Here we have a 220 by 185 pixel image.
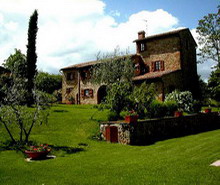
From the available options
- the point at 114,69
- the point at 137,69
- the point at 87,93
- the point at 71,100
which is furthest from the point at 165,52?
the point at 71,100

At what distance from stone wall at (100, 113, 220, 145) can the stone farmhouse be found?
794 centimetres

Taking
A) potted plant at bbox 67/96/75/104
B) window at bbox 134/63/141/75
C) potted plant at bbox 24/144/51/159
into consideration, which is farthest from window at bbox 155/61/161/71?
potted plant at bbox 24/144/51/159

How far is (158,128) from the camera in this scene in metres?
14.7

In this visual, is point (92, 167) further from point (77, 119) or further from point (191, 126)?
point (191, 126)

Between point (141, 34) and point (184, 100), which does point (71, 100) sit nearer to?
point (141, 34)

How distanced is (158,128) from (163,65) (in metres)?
16.1

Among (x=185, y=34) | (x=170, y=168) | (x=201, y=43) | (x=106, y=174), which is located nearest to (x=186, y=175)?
(x=170, y=168)

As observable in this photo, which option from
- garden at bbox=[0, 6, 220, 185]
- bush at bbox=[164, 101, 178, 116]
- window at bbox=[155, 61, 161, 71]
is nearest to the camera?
garden at bbox=[0, 6, 220, 185]

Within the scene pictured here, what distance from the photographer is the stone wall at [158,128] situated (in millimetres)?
13141

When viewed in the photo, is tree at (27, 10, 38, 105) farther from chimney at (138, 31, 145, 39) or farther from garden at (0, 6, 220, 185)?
chimney at (138, 31, 145, 39)

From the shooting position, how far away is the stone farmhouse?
26625 mm

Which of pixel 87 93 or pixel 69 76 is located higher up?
pixel 69 76

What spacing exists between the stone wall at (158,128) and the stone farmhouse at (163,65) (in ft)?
26.1

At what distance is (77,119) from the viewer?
1750 centimetres
